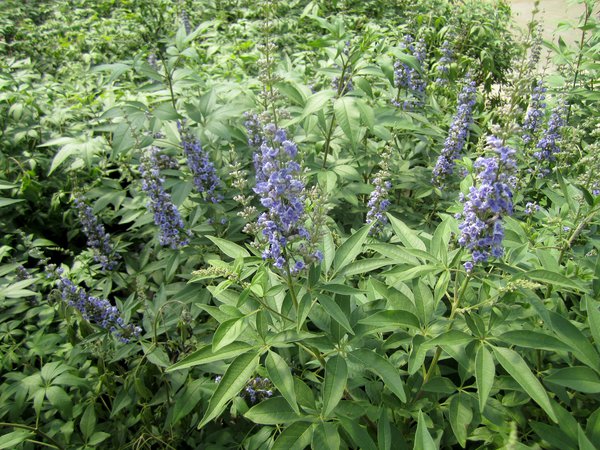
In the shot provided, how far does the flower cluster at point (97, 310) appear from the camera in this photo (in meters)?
3.17

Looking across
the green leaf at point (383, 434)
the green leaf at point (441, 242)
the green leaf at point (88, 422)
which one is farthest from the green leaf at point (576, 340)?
the green leaf at point (88, 422)

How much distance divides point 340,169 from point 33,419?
291cm

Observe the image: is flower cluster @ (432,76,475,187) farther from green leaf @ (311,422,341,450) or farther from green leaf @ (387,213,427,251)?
green leaf @ (311,422,341,450)

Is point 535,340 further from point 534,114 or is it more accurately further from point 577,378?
point 534,114

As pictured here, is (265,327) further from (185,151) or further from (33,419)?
(33,419)

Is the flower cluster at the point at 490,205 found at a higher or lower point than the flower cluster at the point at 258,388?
higher

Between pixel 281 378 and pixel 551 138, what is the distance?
132 inches

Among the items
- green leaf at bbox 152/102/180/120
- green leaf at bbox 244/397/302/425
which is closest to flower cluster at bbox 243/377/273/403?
green leaf at bbox 244/397/302/425

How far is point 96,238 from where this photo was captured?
399 centimetres

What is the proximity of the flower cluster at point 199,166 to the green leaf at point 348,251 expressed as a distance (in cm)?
164

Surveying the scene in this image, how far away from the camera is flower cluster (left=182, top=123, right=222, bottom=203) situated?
3.46m

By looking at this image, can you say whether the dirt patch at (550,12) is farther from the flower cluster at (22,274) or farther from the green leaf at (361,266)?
the flower cluster at (22,274)

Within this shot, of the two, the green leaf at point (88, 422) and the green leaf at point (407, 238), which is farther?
the green leaf at point (88, 422)

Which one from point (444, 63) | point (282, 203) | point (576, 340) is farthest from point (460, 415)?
point (444, 63)
